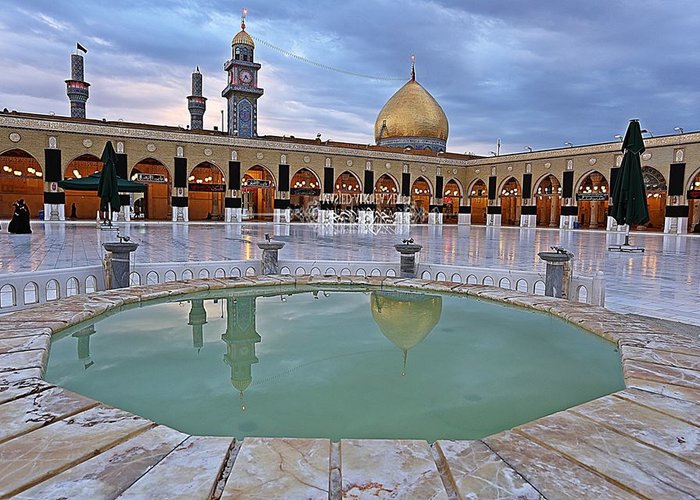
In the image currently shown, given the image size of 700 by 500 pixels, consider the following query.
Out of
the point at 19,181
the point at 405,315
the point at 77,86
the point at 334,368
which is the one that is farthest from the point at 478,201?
the point at 334,368

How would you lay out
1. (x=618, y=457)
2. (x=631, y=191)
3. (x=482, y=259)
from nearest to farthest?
1. (x=618, y=457)
2. (x=482, y=259)
3. (x=631, y=191)

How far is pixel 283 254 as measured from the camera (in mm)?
8906

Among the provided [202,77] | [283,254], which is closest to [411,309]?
[283,254]

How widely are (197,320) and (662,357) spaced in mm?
2781

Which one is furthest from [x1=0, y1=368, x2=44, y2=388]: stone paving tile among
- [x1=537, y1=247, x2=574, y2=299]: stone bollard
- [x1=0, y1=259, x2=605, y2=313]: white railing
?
[x1=537, y1=247, x2=574, y2=299]: stone bollard

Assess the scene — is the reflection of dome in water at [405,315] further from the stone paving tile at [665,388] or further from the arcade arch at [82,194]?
the arcade arch at [82,194]

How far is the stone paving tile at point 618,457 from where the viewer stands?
1.17 metres

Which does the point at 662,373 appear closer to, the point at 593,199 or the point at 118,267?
the point at 118,267

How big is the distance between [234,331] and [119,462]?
75.4 inches

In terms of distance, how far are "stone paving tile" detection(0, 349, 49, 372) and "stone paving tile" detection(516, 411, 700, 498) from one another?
1904 mm

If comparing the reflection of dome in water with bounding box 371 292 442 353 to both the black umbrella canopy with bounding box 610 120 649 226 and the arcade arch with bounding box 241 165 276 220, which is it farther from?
the arcade arch with bounding box 241 165 276 220

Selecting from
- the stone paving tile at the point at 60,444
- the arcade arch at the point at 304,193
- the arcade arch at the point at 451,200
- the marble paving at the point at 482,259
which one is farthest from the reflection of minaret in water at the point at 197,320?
the arcade arch at the point at 451,200

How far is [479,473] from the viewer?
4.04 ft

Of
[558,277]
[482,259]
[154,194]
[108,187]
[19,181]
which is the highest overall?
[19,181]
